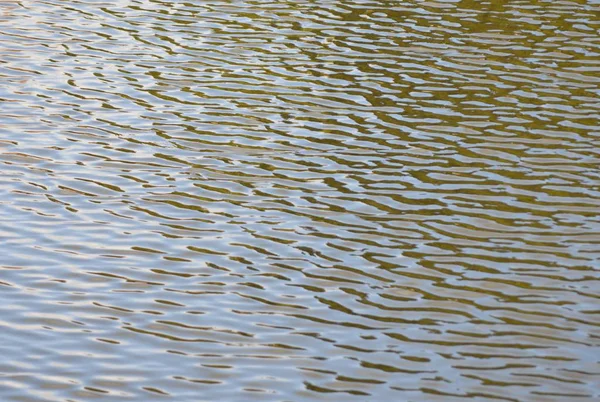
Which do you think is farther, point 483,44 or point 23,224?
point 483,44

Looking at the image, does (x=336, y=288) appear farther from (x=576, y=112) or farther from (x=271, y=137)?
(x=576, y=112)

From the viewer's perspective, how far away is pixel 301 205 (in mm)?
8578

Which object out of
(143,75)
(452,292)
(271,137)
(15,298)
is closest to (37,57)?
(143,75)

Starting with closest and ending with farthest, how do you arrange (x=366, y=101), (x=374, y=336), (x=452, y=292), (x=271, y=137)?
(x=374, y=336) → (x=452, y=292) → (x=271, y=137) → (x=366, y=101)

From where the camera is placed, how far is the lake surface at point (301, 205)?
21.0ft

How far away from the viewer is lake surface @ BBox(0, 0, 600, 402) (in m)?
6.39

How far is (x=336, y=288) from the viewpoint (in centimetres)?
725

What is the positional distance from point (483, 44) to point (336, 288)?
233 inches

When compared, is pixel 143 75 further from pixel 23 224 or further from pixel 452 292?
pixel 452 292

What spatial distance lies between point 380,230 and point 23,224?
98.9 inches

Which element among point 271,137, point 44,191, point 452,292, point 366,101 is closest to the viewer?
point 452,292

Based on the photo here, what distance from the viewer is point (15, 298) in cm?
726

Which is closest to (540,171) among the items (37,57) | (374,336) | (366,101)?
(366,101)

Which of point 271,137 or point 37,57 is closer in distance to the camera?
point 271,137
